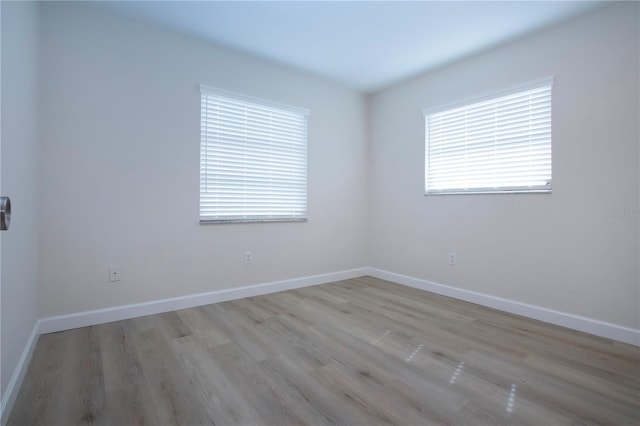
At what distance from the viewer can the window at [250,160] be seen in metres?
3.09

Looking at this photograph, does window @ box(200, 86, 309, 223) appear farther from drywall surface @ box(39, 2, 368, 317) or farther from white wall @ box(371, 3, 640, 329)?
white wall @ box(371, 3, 640, 329)

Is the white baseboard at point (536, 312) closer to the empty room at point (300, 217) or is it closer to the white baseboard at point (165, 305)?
the empty room at point (300, 217)

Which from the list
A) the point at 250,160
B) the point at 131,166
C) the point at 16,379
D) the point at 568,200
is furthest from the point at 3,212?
the point at 568,200

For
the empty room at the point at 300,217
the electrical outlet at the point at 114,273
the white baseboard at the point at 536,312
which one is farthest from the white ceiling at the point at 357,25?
the white baseboard at the point at 536,312

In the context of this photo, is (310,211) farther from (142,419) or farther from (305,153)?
(142,419)

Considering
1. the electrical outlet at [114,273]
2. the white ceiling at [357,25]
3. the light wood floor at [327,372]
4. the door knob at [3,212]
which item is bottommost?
the light wood floor at [327,372]

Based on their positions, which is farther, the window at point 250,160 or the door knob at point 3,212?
the window at point 250,160

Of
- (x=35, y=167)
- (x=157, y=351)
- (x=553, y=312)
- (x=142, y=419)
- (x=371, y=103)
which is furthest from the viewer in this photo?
(x=371, y=103)

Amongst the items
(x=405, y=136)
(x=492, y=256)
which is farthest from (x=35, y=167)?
(x=492, y=256)

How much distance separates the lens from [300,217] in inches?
149

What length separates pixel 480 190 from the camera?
319cm

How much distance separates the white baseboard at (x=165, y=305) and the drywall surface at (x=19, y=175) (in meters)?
0.21

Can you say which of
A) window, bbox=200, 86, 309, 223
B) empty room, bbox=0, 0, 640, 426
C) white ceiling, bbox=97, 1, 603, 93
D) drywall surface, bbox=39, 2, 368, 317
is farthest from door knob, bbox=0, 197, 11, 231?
white ceiling, bbox=97, 1, 603, 93

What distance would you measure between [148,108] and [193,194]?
84 cm
